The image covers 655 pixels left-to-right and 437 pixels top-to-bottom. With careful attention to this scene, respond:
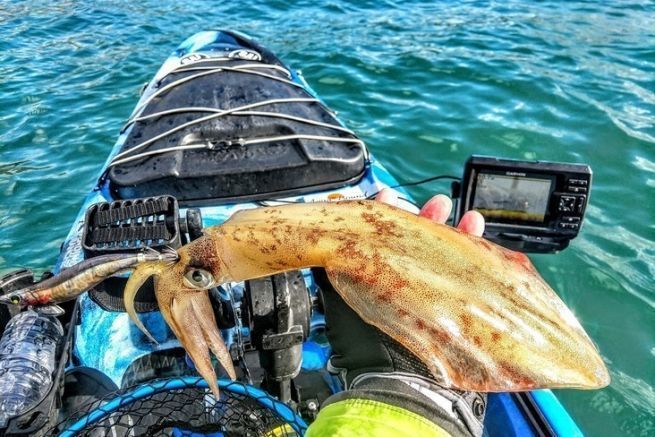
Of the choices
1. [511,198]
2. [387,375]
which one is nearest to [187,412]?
[387,375]

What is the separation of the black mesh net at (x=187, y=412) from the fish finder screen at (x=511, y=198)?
1941mm

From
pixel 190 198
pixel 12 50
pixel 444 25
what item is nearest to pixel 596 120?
pixel 444 25

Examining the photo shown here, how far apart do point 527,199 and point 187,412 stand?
240 centimetres

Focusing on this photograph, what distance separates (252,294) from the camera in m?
2.20

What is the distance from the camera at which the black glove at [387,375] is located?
5.20 feet

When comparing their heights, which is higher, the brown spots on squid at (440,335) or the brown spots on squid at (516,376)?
the brown spots on squid at (440,335)

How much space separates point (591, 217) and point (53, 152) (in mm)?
6505

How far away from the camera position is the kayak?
2.28 metres

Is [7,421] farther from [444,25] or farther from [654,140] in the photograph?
[444,25]

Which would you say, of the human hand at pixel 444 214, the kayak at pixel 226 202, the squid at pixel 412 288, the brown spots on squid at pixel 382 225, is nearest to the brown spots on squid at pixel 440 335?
the squid at pixel 412 288

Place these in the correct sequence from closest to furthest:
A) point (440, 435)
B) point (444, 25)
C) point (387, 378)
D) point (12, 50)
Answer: point (440, 435) < point (387, 378) < point (12, 50) < point (444, 25)

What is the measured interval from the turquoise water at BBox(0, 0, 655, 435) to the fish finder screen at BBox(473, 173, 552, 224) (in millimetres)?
1435

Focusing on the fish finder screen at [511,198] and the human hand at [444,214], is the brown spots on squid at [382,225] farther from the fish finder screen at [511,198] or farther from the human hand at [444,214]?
the fish finder screen at [511,198]

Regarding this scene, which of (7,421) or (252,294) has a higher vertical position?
(252,294)
